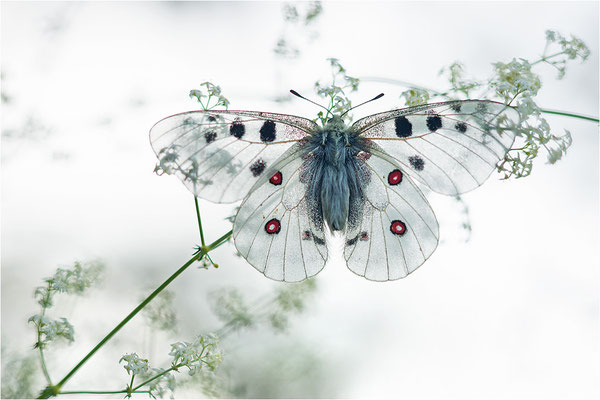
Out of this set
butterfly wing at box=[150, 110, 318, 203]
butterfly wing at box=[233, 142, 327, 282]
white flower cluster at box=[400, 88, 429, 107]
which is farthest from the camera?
white flower cluster at box=[400, 88, 429, 107]

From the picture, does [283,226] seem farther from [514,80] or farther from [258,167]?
[514,80]

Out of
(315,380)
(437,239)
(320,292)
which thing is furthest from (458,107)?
(315,380)

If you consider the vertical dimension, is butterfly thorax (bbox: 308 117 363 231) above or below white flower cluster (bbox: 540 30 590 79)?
below

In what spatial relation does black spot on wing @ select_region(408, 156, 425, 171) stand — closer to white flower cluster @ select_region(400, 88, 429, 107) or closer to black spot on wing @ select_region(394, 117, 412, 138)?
black spot on wing @ select_region(394, 117, 412, 138)

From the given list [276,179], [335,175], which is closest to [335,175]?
[335,175]

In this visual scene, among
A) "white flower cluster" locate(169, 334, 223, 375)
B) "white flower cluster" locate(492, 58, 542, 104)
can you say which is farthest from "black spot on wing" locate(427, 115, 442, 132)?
"white flower cluster" locate(169, 334, 223, 375)

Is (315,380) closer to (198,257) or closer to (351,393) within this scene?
(351,393)

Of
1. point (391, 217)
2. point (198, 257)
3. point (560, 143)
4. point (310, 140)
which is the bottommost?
point (198, 257)
